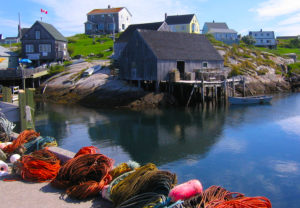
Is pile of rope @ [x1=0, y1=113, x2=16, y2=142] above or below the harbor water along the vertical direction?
above

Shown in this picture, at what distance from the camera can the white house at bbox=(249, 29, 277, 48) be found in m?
96.3

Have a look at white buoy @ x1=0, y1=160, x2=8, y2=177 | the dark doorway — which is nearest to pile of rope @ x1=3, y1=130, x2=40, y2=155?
white buoy @ x1=0, y1=160, x2=8, y2=177

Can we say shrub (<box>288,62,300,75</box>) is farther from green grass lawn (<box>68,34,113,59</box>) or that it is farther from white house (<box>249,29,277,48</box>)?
white house (<box>249,29,277,48</box>)

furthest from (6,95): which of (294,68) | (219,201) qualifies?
(294,68)

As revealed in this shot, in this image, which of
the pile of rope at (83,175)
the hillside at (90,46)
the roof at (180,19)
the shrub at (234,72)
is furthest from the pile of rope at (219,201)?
the roof at (180,19)

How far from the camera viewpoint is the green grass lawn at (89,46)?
57.1 metres

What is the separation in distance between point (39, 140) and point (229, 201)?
5866mm

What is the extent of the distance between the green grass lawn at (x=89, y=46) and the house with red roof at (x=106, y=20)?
114 inches

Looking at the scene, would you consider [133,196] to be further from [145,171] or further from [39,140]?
[39,140]

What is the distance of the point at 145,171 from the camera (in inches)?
229

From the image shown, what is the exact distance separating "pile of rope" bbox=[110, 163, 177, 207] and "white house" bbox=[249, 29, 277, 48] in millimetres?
99208

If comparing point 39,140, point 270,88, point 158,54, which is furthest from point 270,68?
point 39,140

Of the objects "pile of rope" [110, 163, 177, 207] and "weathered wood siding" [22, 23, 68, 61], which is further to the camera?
"weathered wood siding" [22, 23, 68, 61]

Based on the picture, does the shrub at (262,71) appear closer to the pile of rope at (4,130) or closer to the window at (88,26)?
the window at (88,26)
